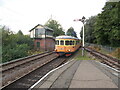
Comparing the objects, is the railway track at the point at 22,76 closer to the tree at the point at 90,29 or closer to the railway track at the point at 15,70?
the railway track at the point at 15,70

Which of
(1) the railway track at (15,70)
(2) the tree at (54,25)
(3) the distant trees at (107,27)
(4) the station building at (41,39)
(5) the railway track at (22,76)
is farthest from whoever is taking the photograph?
(2) the tree at (54,25)

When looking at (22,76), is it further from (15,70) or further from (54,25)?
(54,25)

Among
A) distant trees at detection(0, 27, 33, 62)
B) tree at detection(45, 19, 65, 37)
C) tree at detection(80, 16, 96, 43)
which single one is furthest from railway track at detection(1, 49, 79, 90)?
tree at detection(45, 19, 65, 37)

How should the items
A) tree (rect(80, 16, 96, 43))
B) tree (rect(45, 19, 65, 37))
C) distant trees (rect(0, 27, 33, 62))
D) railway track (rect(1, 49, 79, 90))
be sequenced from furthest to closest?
tree (rect(45, 19, 65, 37)) → tree (rect(80, 16, 96, 43)) → distant trees (rect(0, 27, 33, 62)) → railway track (rect(1, 49, 79, 90))

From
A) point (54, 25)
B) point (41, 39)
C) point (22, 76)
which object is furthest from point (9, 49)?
point (54, 25)

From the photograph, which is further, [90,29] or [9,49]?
[90,29]

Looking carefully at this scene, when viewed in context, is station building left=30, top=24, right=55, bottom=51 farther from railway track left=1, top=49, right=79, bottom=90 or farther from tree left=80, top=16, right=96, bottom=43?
tree left=80, top=16, right=96, bottom=43

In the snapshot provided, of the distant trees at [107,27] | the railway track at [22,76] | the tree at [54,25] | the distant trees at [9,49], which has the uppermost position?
the tree at [54,25]

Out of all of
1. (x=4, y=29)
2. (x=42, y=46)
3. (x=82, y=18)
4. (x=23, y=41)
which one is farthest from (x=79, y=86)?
(x=42, y=46)

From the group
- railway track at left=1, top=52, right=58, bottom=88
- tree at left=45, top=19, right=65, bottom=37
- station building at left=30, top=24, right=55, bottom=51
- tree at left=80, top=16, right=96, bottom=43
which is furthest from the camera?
tree at left=45, top=19, right=65, bottom=37

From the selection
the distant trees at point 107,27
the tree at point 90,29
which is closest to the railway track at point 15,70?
the distant trees at point 107,27

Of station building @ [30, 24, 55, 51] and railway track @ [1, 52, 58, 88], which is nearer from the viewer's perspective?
railway track @ [1, 52, 58, 88]

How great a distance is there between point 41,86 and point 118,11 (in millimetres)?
14043

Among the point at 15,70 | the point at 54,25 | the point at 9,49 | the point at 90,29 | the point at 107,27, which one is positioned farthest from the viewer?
the point at 54,25
